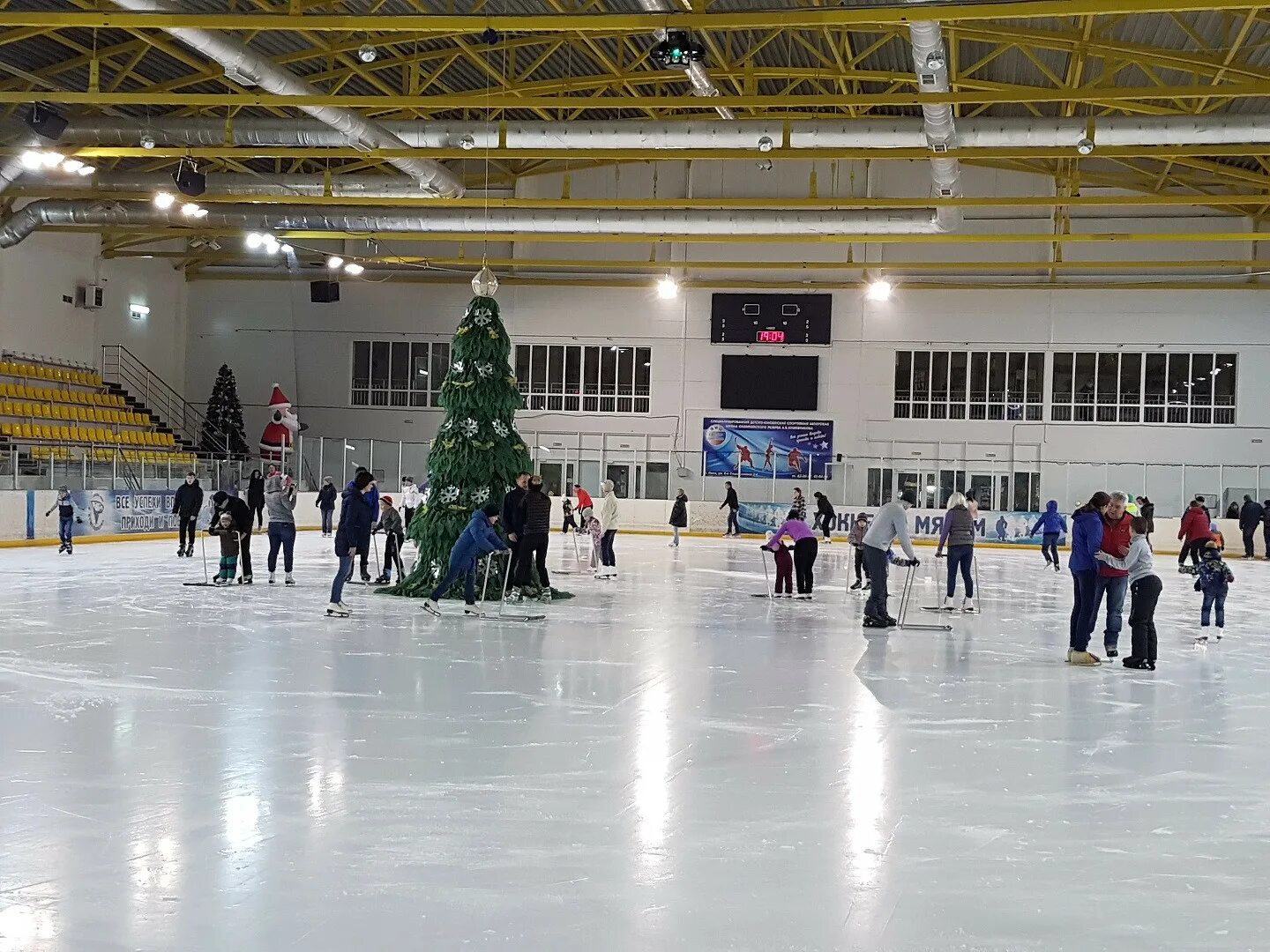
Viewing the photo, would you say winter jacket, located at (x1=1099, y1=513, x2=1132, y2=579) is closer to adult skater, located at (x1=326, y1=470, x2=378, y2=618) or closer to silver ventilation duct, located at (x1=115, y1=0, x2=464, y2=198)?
adult skater, located at (x1=326, y1=470, x2=378, y2=618)

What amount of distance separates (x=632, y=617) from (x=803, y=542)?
127 inches

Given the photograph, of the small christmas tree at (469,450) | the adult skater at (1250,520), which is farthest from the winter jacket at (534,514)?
the adult skater at (1250,520)

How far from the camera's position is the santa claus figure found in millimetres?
35884

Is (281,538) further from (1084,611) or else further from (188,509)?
(1084,611)

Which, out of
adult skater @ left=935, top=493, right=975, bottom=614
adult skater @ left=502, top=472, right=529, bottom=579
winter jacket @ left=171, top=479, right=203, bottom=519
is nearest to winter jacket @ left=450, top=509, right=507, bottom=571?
adult skater @ left=502, top=472, right=529, bottom=579

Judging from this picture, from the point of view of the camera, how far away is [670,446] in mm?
35875

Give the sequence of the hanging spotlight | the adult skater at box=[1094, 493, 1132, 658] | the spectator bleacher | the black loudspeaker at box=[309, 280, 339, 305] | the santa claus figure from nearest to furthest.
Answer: the adult skater at box=[1094, 493, 1132, 658], the spectator bleacher, the hanging spotlight, the santa claus figure, the black loudspeaker at box=[309, 280, 339, 305]

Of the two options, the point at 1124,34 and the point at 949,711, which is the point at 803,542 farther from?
the point at 1124,34

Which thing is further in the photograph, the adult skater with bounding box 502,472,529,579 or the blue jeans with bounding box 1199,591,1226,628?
the adult skater with bounding box 502,472,529,579

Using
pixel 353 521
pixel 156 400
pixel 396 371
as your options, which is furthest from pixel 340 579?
pixel 156 400

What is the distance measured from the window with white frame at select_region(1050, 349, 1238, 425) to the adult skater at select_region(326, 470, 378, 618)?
86.6 feet

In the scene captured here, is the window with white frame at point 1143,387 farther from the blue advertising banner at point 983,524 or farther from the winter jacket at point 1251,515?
the winter jacket at point 1251,515

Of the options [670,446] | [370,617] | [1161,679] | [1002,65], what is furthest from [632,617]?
[670,446]

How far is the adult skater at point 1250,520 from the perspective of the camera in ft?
94.9
